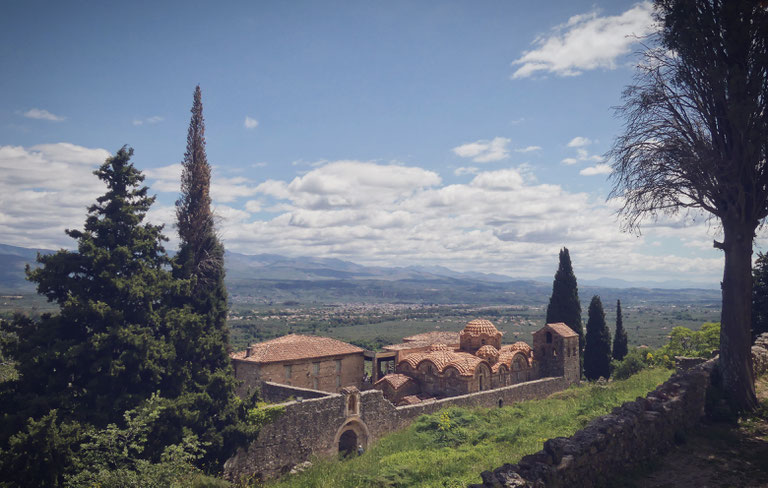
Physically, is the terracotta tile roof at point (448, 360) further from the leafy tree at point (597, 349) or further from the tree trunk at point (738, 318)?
the tree trunk at point (738, 318)

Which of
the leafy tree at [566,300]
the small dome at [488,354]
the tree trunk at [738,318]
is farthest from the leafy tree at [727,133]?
the leafy tree at [566,300]

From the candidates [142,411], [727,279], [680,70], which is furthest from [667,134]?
[142,411]

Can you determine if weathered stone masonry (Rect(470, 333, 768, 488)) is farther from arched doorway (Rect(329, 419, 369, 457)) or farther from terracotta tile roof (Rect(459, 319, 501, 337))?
terracotta tile roof (Rect(459, 319, 501, 337))

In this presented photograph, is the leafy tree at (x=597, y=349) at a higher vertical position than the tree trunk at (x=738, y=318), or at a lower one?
lower

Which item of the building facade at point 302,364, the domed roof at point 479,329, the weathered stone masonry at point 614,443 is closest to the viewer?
the weathered stone masonry at point 614,443

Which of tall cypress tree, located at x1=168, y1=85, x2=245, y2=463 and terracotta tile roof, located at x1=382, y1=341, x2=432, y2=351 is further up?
tall cypress tree, located at x1=168, y1=85, x2=245, y2=463

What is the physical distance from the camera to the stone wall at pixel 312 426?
68.5 ft

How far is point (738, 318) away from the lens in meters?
12.9

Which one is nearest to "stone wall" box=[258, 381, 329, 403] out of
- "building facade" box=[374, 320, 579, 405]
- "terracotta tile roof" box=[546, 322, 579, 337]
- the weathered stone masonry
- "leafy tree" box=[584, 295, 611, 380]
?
"building facade" box=[374, 320, 579, 405]

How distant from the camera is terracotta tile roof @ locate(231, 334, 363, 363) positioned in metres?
30.2

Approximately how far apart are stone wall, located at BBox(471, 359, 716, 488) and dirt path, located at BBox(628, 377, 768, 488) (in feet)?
1.08

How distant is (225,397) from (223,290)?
5665 mm

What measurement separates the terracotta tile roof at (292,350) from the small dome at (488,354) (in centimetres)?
918

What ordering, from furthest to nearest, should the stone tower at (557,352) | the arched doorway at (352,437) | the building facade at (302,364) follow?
the stone tower at (557,352) < the building facade at (302,364) < the arched doorway at (352,437)
